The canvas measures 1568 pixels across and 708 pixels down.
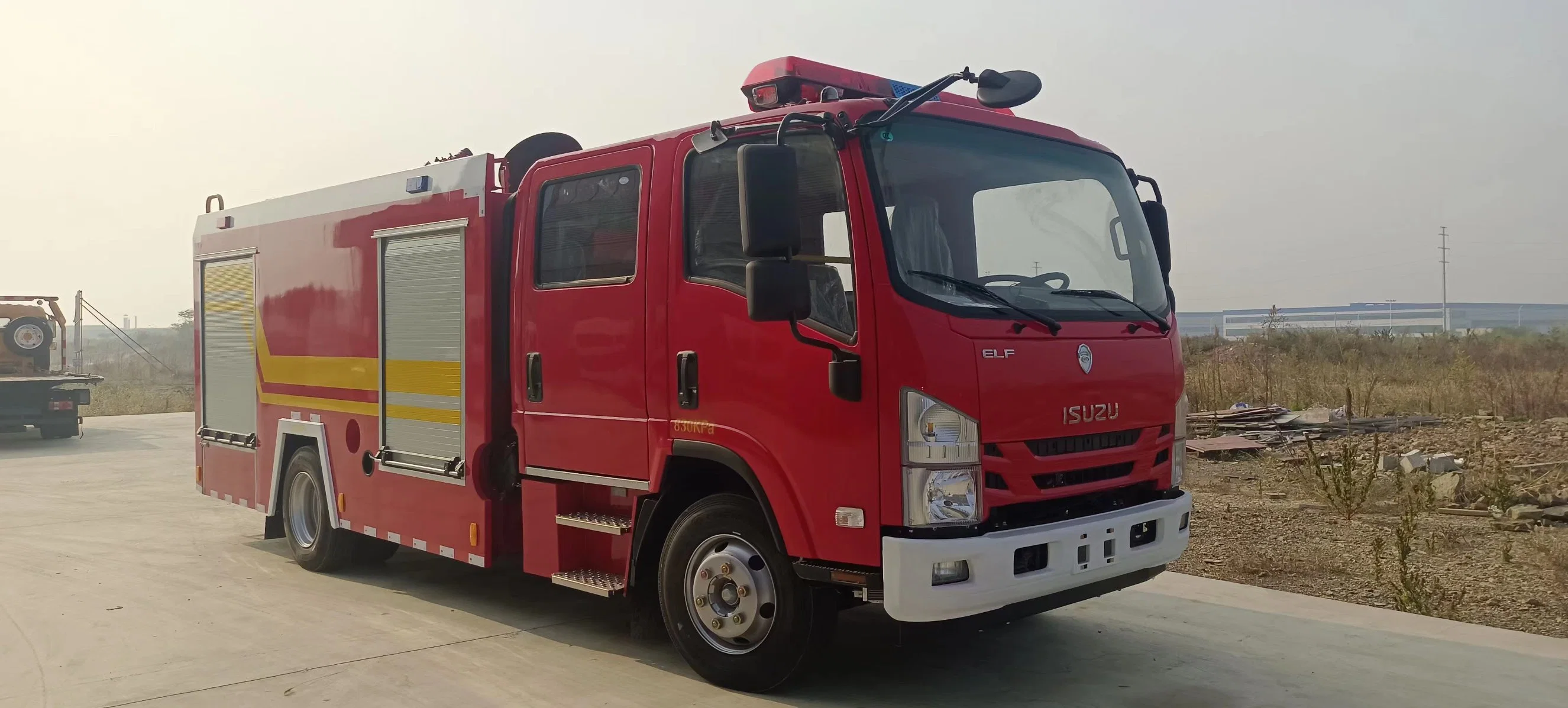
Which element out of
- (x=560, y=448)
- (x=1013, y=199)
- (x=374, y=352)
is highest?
(x=1013, y=199)

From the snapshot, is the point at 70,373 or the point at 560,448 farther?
the point at 70,373

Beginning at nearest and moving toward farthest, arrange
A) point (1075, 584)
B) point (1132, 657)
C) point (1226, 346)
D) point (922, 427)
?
point (922, 427) < point (1075, 584) < point (1132, 657) < point (1226, 346)

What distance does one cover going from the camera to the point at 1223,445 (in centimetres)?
1363

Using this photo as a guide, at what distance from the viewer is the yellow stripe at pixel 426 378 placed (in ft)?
21.4

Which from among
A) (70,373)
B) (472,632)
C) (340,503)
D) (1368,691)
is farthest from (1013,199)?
(70,373)

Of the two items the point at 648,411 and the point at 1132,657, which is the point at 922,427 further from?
the point at 1132,657

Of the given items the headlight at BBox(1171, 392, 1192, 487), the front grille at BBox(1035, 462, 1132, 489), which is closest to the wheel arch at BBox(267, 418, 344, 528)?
the front grille at BBox(1035, 462, 1132, 489)

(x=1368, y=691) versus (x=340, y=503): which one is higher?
(x=340, y=503)

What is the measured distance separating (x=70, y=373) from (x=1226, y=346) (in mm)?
22788

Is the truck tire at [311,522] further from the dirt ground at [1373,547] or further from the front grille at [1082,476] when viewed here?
the dirt ground at [1373,547]

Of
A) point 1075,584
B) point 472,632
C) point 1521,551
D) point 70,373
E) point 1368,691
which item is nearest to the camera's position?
point 1075,584

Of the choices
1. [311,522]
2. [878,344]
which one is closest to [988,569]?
[878,344]

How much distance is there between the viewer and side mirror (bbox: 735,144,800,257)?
438 centimetres

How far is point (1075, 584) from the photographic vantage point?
4750 millimetres
